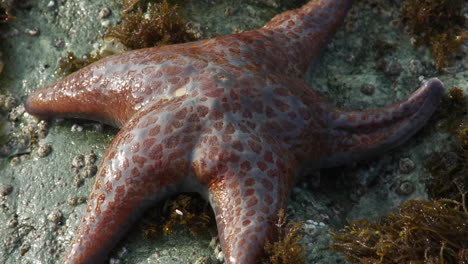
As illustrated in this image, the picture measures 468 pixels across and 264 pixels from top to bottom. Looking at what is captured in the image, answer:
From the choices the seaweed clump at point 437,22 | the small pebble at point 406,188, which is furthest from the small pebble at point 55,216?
the seaweed clump at point 437,22

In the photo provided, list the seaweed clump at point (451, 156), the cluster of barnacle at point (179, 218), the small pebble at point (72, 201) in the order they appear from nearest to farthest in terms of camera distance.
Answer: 1. the cluster of barnacle at point (179, 218)
2. the seaweed clump at point (451, 156)
3. the small pebble at point (72, 201)

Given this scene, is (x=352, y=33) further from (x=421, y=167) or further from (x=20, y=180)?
(x=20, y=180)

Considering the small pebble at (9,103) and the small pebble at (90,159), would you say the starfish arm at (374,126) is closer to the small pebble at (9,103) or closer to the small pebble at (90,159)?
the small pebble at (90,159)

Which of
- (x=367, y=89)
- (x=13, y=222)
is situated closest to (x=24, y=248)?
(x=13, y=222)

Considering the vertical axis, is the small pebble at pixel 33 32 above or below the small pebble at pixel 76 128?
above

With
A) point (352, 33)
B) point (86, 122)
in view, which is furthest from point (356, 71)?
point (86, 122)

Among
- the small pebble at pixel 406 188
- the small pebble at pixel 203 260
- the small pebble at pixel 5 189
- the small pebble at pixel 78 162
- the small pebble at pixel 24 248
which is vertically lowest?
the small pebble at pixel 24 248

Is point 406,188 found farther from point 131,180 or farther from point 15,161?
point 15,161
